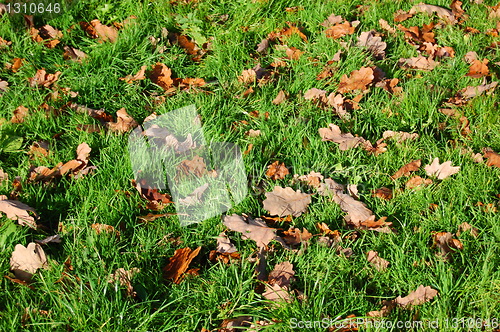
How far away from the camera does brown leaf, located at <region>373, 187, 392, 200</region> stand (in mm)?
2809

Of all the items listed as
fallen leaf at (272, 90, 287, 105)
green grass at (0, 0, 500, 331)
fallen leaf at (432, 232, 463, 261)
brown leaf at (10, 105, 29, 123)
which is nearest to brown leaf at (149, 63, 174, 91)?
green grass at (0, 0, 500, 331)

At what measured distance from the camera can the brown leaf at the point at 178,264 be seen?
2396 mm

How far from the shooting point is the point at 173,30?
162 inches

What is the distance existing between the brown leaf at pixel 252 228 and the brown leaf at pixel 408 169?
2.69 ft

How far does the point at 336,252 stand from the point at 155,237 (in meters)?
0.87

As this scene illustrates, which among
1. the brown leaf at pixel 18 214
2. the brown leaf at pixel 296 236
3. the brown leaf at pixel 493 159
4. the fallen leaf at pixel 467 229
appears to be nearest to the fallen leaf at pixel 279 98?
the brown leaf at pixel 296 236

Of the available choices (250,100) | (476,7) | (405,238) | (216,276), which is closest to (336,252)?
(405,238)

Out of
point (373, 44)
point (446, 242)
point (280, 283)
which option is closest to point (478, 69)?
point (373, 44)

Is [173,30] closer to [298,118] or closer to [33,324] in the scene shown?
[298,118]

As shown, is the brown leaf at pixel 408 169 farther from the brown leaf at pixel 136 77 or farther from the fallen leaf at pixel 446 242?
the brown leaf at pixel 136 77

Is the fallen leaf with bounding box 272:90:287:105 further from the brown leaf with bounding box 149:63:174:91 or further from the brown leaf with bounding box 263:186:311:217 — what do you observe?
the brown leaf with bounding box 263:186:311:217

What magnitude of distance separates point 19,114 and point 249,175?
4.72 ft

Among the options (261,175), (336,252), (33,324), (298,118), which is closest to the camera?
(33,324)

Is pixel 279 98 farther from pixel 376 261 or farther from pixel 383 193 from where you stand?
pixel 376 261
